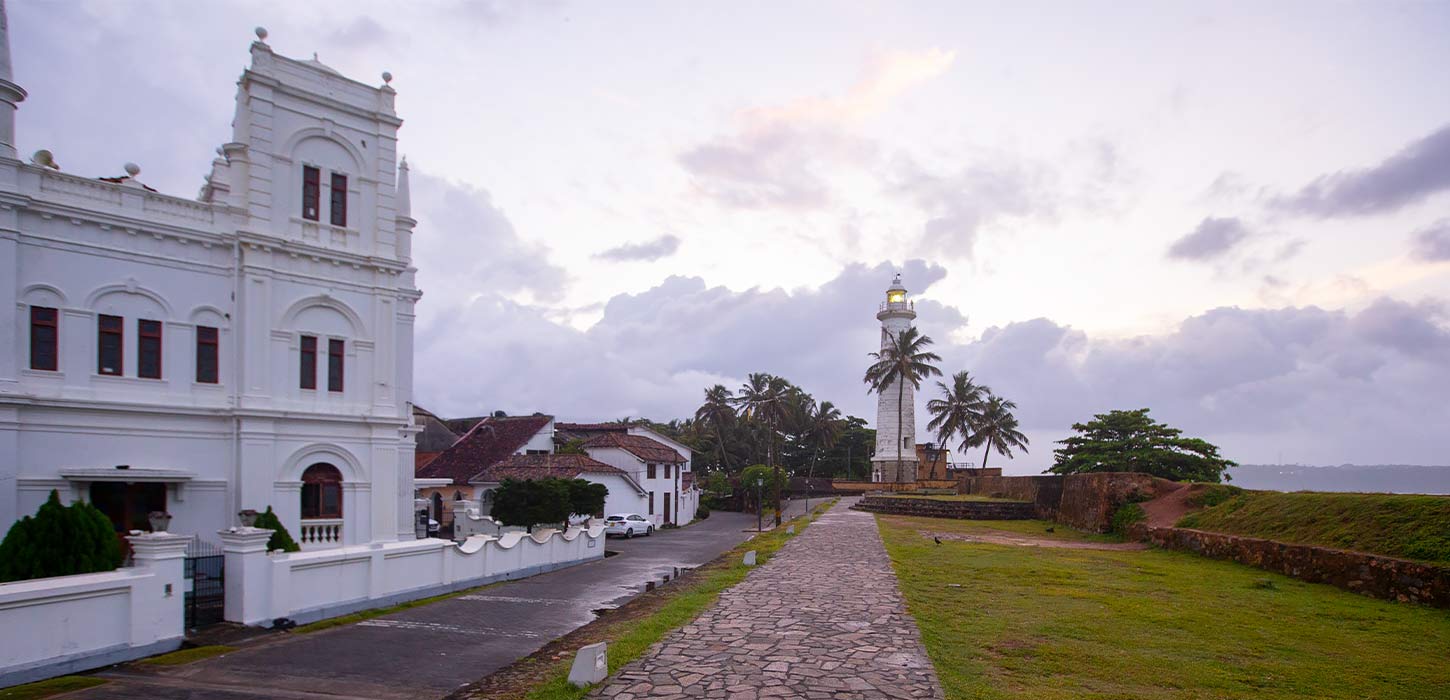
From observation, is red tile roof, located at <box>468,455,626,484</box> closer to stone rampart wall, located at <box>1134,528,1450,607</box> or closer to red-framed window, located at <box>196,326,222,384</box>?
red-framed window, located at <box>196,326,222,384</box>

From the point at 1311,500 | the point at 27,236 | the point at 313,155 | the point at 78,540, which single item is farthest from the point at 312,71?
the point at 1311,500

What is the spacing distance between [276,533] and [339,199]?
8027mm

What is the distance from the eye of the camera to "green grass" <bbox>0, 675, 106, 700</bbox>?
843 centimetres

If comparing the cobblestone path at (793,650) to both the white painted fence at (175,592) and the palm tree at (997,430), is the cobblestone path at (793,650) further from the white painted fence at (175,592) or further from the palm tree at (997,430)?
the palm tree at (997,430)

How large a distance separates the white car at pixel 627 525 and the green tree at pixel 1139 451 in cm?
1773

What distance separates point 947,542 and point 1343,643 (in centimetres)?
1297

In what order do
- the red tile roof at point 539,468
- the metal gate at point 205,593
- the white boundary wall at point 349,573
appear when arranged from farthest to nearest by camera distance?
the red tile roof at point 539,468 → the white boundary wall at point 349,573 → the metal gate at point 205,593

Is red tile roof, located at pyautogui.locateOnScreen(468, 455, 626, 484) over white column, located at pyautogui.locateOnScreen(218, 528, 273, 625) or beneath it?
beneath

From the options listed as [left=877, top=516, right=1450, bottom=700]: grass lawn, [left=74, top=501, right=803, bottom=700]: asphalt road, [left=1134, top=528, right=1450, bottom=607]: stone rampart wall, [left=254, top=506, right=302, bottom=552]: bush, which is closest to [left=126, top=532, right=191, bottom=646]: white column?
[left=74, top=501, right=803, bottom=700]: asphalt road

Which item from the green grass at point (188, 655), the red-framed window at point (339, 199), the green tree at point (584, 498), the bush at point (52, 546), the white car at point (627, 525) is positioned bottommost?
the white car at point (627, 525)

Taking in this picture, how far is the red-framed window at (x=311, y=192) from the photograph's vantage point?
18750mm

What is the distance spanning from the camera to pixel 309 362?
18.4 metres

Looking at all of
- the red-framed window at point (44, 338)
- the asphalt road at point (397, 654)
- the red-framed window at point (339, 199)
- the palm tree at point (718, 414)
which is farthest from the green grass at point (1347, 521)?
the palm tree at point (718, 414)

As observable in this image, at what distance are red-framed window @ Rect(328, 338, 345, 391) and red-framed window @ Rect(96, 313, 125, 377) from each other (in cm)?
381
